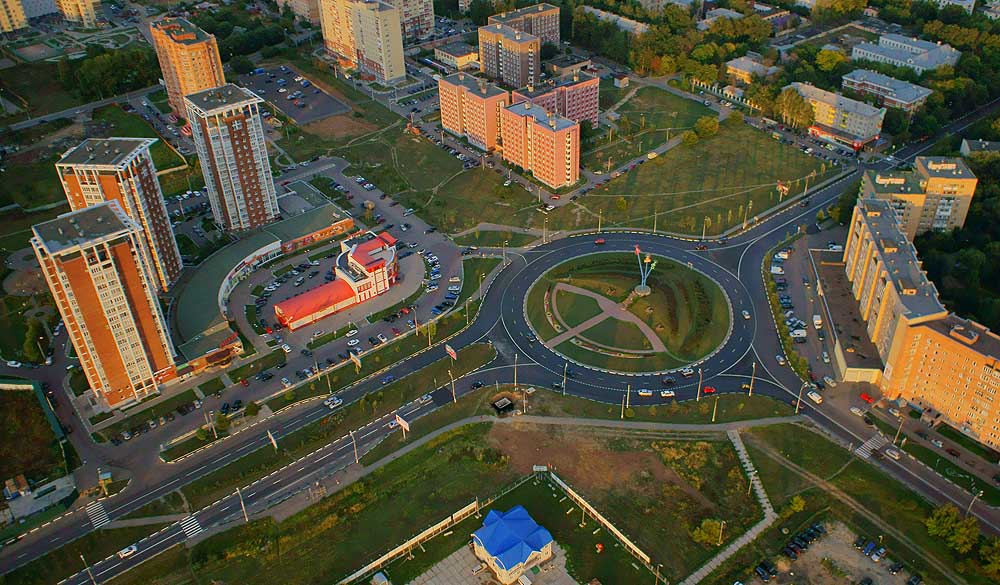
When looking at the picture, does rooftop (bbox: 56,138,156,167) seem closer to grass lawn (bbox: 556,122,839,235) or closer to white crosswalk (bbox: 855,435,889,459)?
grass lawn (bbox: 556,122,839,235)

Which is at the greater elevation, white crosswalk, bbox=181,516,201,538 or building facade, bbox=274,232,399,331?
building facade, bbox=274,232,399,331

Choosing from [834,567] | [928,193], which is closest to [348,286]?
[834,567]

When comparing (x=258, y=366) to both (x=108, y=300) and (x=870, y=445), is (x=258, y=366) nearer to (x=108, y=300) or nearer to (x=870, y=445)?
(x=108, y=300)

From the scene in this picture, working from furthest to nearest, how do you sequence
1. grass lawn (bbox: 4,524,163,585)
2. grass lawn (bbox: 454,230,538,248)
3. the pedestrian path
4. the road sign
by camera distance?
1. grass lawn (bbox: 454,230,538,248)
2. the road sign
3. grass lawn (bbox: 4,524,163,585)
4. the pedestrian path

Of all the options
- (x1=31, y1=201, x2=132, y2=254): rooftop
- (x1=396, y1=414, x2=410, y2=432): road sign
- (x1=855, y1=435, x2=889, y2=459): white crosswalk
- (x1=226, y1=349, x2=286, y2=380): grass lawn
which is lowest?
(x1=855, y1=435, x2=889, y2=459): white crosswalk

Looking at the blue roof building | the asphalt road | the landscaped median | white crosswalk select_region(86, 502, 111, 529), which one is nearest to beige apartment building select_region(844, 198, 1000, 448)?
the asphalt road

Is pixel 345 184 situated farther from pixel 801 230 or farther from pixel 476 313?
pixel 801 230

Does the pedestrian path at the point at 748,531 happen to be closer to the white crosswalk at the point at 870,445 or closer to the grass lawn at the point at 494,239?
the white crosswalk at the point at 870,445

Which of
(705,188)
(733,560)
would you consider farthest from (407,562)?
(705,188)

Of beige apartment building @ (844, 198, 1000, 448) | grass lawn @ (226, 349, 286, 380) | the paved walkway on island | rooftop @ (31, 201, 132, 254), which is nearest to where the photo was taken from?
beige apartment building @ (844, 198, 1000, 448)
